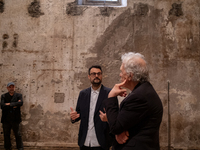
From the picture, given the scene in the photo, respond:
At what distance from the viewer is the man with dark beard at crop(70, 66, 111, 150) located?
2.24m

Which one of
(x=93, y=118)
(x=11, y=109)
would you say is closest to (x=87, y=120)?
(x=93, y=118)

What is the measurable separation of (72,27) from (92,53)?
33.8 inches

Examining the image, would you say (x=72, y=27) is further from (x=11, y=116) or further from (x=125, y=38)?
(x=11, y=116)

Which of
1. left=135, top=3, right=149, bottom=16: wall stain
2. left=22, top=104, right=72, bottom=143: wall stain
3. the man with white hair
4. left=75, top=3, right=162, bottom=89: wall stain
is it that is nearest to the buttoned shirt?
the man with white hair

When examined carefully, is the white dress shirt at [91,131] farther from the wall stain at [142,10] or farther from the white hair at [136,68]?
the wall stain at [142,10]

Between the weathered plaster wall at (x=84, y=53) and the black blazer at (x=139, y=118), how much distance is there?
10.6 ft

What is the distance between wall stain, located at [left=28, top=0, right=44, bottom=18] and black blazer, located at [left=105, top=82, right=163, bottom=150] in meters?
4.12

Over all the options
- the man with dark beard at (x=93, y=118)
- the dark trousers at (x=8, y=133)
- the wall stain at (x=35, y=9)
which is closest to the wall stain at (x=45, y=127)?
the dark trousers at (x=8, y=133)

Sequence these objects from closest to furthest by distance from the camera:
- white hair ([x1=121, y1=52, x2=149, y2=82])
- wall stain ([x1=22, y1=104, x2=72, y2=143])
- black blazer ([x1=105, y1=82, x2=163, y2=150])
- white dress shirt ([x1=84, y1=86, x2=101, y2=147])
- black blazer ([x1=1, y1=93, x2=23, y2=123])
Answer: black blazer ([x1=105, y1=82, x2=163, y2=150])
white hair ([x1=121, y1=52, x2=149, y2=82])
white dress shirt ([x1=84, y1=86, x2=101, y2=147])
black blazer ([x1=1, y1=93, x2=23, y2=123])
wall stain ([x1=22, y1=104, x2=72, y2=143])

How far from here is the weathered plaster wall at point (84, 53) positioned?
452 cm

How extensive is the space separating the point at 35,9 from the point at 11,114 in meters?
2.69

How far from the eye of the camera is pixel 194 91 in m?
4.56

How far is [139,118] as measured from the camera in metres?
1.29

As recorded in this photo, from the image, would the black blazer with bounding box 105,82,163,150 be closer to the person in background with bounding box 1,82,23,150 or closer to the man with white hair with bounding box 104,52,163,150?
the man with white hair with bounding box 104,52,163,150
